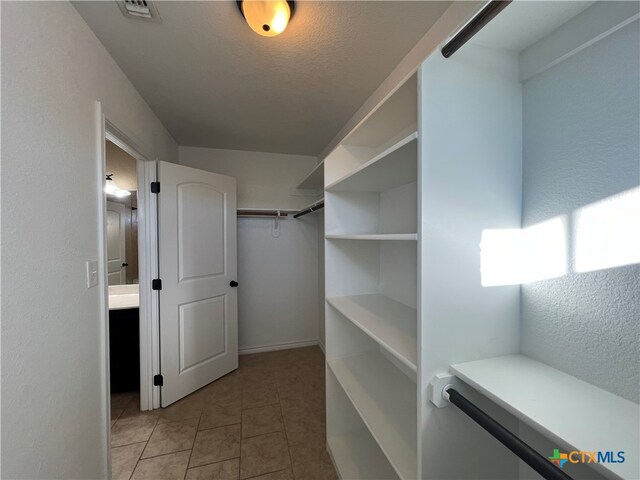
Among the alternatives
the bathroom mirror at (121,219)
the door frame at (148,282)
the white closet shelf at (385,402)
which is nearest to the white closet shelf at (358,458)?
the white closet shelf at (385,402)

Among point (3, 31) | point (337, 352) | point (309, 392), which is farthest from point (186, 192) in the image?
point (309, 392)

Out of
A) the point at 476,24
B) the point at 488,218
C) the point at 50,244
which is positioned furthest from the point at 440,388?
the point at 50,244

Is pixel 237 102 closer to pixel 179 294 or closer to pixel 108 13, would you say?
pixel 108 13

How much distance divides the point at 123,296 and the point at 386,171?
9.74 ft

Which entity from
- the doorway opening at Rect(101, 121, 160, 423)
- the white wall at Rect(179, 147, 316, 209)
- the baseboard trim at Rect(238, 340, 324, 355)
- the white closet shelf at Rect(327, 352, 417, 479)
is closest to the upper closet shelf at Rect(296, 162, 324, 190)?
the white wall at Rect(179, 147, 316, 209)

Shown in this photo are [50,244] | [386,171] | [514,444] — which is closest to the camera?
[514,444]

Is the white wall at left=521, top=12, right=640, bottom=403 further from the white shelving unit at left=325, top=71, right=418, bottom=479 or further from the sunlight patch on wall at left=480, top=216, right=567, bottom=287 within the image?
the white shelving unit at left=325, top=71, right=418, bottom=479

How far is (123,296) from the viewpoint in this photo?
261cm

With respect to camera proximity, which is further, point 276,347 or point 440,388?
point 276,347

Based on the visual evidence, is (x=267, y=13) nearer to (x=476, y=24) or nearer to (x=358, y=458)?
(x=476, y=24)

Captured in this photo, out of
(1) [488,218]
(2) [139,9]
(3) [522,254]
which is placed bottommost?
(3) [522,254]

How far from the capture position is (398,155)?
3.00ft

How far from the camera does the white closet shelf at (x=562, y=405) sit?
0.49m

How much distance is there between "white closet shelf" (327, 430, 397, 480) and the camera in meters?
1.36
